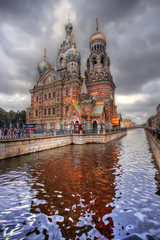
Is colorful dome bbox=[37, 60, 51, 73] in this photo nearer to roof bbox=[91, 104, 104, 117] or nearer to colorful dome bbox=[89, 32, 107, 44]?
colorful dome bbox=[89, 32, 107, 44]

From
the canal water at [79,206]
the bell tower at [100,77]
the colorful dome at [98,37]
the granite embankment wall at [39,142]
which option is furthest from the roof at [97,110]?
the colorful dome at [98,37]

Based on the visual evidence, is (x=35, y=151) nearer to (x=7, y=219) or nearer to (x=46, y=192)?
(x=46, y=192)

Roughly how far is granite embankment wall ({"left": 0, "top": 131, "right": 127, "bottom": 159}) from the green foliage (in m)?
30.4

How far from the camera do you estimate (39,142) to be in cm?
1413

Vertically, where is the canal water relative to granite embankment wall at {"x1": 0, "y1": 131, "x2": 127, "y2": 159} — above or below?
below

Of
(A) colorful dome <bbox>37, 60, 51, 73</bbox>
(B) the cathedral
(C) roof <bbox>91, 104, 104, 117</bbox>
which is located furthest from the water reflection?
(A) colorful dome <bbox>37, 60, 51, 73</bbox>

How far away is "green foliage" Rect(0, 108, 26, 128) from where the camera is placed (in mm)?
43550

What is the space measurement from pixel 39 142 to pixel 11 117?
42.7m

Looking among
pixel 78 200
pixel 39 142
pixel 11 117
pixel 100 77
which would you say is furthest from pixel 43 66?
pixel 78 200

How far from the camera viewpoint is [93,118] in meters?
23.5

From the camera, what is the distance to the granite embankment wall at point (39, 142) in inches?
420

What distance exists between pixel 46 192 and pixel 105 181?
9.45 feet

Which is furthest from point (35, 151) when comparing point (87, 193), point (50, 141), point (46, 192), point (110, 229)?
point (110, 229)

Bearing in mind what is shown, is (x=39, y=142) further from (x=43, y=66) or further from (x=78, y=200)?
(x=43, y=66)
